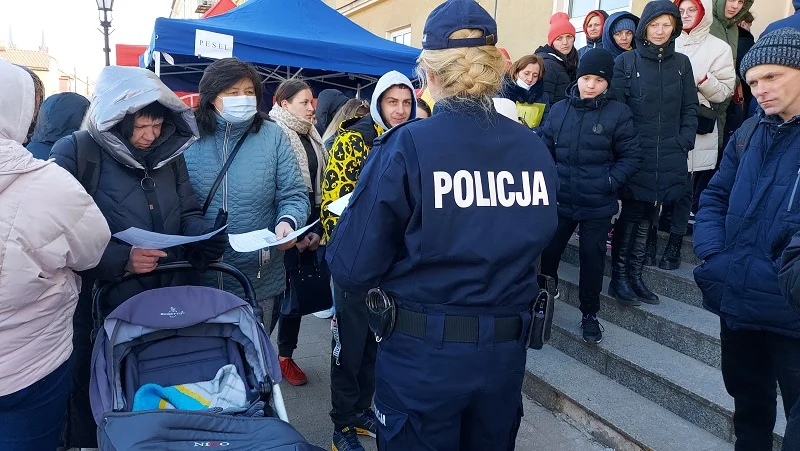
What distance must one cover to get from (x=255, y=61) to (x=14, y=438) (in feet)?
19.8

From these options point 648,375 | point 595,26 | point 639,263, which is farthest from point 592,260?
point 595,26

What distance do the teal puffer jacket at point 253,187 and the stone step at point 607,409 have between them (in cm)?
184

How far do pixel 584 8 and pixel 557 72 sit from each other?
227 centimetres

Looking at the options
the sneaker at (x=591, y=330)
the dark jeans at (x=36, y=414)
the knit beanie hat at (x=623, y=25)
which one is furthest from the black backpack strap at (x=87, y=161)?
the knit beanie hat at (x=623, y=25)

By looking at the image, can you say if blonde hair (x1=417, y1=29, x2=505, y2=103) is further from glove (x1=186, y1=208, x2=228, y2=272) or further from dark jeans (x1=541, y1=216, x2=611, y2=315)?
dark jeans (x1=541, y1=216, x2=611, y2=315)

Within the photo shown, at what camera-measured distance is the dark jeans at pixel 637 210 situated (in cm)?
407

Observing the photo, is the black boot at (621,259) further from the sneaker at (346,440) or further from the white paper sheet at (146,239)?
the white paper sheet at (146,239)

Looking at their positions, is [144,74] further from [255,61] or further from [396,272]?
[255,61]

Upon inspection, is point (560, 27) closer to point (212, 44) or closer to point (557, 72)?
point (557, 72)

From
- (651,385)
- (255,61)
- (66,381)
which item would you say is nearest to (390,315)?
(66,381)

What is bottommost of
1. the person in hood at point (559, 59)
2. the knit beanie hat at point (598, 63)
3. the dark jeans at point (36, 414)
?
the dark jeans at point (36, 414)

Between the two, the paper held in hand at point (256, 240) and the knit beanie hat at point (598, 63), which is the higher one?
the knit beanie hat at point (598, 63)

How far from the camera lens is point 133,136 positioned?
2.37 meters

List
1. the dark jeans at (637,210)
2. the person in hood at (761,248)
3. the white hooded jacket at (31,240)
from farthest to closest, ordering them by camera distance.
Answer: the dark jeans at (637,210), the person in hood at (761,248), the white hooded jacket at (31,240)
